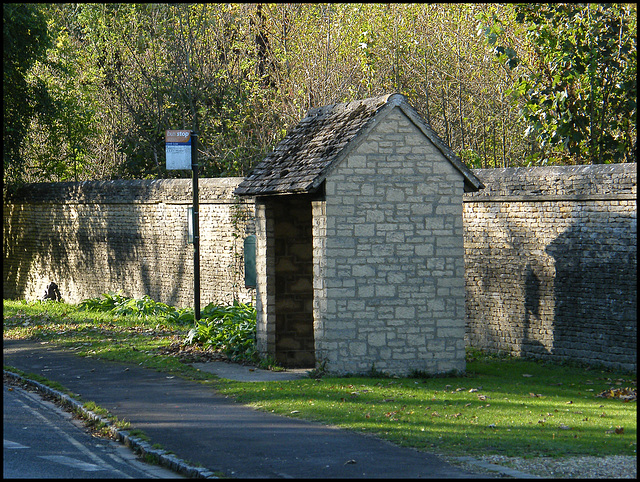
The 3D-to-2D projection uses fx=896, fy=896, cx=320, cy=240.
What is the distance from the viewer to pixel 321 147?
14.0 metres

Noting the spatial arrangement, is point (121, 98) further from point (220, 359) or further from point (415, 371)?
point (415, 371)

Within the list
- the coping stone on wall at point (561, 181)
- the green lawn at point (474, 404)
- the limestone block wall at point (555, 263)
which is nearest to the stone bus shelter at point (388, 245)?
the green lawn at point (474, 404)

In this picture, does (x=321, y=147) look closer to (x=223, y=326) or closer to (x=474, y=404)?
(x=223, y=326)

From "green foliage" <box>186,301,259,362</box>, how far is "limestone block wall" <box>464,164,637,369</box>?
13.2 ft

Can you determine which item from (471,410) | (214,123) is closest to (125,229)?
(214,123)

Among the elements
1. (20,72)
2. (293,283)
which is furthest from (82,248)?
(293,283)

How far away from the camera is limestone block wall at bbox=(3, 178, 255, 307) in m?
20.2

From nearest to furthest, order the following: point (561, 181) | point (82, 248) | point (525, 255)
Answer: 1. point (561, 181)
2. point (525, 255)
3. point (82, 248)

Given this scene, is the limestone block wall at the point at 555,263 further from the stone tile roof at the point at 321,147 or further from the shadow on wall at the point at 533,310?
the stone tile roof at the point at 321,147

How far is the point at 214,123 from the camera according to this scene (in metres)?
27.3

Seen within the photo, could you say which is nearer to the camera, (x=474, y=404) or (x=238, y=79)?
(x=474, y=404)

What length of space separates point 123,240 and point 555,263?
506 inches

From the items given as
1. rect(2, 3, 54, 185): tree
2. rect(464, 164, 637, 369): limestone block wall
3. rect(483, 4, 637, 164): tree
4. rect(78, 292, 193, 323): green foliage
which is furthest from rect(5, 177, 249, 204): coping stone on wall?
rect(483, 4, 637, 164): tree

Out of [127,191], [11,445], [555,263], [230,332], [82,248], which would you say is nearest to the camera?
[11,445]
